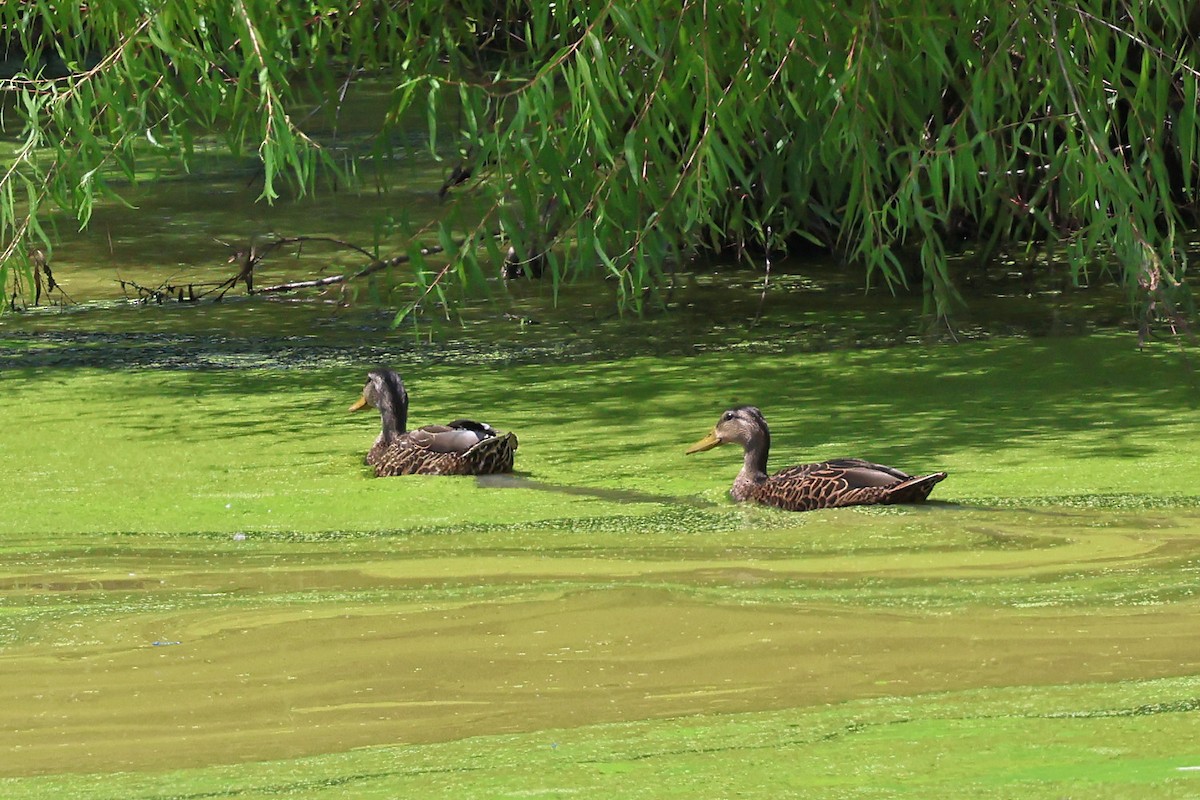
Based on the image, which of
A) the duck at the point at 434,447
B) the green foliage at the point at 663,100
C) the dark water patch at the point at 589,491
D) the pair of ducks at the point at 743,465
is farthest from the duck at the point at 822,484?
the duck at the point at 434,447

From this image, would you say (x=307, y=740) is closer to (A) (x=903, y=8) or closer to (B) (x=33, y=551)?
(B) (x=33, y=551)

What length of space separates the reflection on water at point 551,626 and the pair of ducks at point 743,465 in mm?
89

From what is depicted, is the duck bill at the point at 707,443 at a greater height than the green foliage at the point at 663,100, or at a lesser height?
lesser

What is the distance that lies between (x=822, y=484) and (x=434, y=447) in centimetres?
127

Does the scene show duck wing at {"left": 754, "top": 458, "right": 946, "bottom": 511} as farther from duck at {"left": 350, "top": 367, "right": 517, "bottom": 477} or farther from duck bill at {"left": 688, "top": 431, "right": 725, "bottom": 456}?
duck at {"left": 350, "top": 367, "right": 517, "bottom": 477}

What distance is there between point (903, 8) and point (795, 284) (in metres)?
4.17

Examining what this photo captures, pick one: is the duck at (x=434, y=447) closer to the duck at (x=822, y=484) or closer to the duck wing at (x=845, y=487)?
the duck at (x=822, y=484)

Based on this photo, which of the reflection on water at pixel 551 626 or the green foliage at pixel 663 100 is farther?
the green foliage at pixel 663 100

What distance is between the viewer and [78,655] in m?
4.39

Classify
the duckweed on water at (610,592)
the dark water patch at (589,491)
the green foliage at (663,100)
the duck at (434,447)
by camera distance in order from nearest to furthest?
the duckweed on water at (610,592), the green foliage at (663,100), the dark water patch at (589,491), the duck at (434,447)

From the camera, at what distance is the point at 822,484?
18.7 ft

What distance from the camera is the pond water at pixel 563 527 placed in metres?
4.05

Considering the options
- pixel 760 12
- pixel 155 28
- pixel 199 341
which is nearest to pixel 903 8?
pixel 760 12

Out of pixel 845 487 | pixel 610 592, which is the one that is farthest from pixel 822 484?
pixel 610 592
